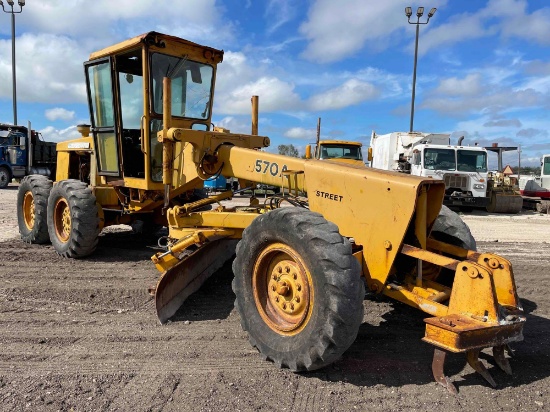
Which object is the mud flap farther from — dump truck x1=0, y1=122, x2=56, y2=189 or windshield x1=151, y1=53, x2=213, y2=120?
dump truck x1=0, y1=122, x2=56, y2=189

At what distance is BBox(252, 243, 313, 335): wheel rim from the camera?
3465 millimetres

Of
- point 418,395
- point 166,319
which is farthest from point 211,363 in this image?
point 418,395

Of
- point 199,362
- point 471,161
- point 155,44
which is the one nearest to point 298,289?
point 199,362

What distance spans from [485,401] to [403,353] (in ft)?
2.79

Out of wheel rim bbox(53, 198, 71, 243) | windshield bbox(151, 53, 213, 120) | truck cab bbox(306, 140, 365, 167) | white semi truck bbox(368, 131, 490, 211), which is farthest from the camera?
truck cab bbox(306, 140, 365, 167)

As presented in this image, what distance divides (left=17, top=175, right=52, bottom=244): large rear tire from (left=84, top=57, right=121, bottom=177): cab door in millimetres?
1525

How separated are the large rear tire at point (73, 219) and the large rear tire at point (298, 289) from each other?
374 centimetres

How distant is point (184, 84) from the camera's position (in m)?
6.49

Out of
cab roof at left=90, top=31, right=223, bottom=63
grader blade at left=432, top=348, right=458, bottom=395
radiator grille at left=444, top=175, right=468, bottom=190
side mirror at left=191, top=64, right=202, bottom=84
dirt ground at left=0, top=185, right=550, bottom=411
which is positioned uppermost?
cab roof at left=90, top=31, right=223, bottom=63

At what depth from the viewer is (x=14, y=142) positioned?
858 inches

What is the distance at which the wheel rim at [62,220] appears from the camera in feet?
23.5

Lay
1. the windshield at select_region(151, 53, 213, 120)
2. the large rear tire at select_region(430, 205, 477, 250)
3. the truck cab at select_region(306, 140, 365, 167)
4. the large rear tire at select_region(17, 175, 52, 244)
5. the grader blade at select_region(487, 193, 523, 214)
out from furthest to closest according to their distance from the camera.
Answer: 1. the truck cab at select_region(306, 140, 365, 167)
2. the grader blade at select_region(487, 193, 523, 214)
3. the large rear tire at select_region(17, 175, 52, 244)
4. the windshield at select_region(151, 53, 213, 120)
5. the large rear tire at select_region(430, 205, 477, 250)

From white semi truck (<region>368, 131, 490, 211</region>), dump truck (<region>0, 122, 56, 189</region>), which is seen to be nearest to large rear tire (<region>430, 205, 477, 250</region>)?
white semi truck (<region>368, 131, 490, 211</region>)

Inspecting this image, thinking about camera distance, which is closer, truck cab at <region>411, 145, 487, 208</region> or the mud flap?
the mud flap
